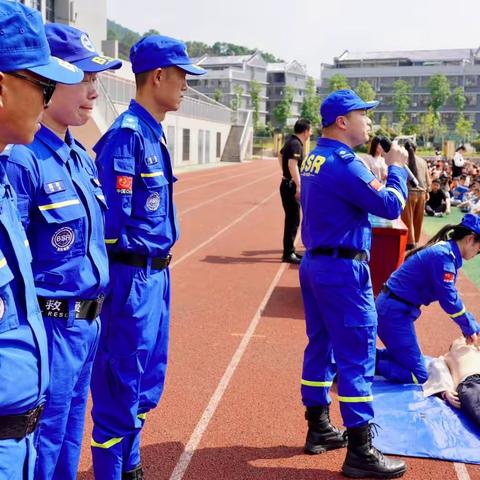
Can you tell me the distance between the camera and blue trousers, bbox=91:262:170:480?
9.69ft

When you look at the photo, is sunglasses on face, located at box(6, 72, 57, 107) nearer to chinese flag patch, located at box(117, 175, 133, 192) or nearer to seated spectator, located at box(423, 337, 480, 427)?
chinese flag patch, located at box(117, 175, 133, 192)

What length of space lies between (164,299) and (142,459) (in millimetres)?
1194

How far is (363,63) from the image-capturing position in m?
105

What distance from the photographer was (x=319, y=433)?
12.8ft

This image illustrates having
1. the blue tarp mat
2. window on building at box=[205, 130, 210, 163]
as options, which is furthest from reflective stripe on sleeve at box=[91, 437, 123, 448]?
window on building at box=[205, 130, 210, 163]

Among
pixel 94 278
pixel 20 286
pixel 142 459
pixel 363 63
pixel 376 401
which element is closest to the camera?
pixel 20 286

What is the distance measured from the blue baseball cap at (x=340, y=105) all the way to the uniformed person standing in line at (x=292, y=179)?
5176 millimetres

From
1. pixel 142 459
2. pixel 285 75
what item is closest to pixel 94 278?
pixel 142 459

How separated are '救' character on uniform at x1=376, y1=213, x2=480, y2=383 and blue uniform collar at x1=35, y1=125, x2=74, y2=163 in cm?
315

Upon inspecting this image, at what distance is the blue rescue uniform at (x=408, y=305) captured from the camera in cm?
464

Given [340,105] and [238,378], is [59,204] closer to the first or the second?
[340,105]

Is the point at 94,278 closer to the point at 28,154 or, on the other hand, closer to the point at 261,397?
the point at 28,154

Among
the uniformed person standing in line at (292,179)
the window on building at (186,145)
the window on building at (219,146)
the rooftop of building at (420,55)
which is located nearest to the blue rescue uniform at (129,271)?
the uniformed person standing in line at (292,179)

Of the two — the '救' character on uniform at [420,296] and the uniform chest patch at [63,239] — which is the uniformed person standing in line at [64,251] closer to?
the uniform chest patch at [63,239]
